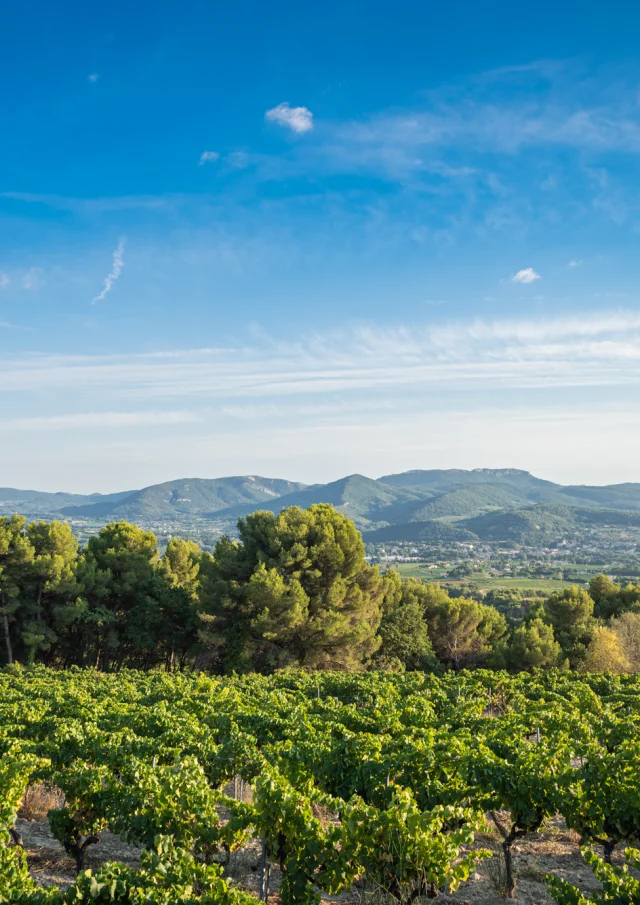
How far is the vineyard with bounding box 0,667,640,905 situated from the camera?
6.87 meters

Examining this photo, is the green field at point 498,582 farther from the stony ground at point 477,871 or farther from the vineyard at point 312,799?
the stony ground at point 477,871

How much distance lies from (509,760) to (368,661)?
2680 centimetres

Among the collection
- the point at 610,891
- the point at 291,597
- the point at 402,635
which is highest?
the point at 610,891

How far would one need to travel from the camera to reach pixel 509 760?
10.7 meters

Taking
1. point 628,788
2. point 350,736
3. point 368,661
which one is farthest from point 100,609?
point 628,788

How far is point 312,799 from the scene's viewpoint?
830 cm

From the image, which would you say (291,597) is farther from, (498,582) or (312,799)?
(498,582)

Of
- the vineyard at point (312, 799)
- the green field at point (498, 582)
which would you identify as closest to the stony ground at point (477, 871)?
the vineyard at point (312, 799)

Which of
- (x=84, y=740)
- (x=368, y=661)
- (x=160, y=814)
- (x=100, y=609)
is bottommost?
(x=368, y=661)

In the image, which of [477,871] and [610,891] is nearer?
[610,891]

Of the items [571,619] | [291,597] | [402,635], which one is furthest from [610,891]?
[571,619]

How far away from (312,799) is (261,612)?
2365cm

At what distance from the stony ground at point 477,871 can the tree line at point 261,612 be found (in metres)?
20.1

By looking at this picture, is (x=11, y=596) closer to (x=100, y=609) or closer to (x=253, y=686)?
(x=100, y=609)
